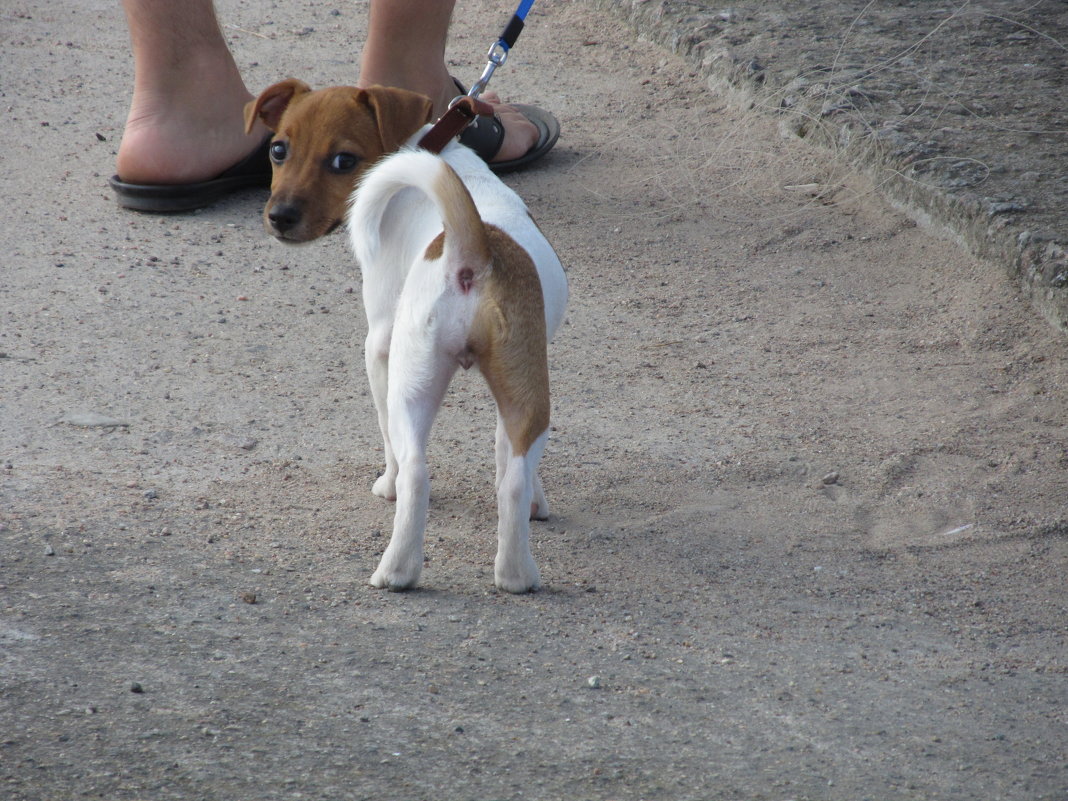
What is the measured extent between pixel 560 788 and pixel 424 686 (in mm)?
402

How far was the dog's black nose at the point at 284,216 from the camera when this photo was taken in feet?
9.97

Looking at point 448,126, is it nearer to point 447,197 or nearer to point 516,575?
point 447,197

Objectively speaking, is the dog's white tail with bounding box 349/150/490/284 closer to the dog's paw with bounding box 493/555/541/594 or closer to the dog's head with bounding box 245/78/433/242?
the dog's head with bounding box 245/78/433/242

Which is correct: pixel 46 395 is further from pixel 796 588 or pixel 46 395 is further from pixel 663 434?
pixel 796 588

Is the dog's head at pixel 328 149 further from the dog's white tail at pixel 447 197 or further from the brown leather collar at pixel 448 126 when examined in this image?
the dog's white tail at pixel 447 197

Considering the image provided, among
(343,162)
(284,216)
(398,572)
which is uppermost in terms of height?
(343,162)

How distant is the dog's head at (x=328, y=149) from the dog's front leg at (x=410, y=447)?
60 cm

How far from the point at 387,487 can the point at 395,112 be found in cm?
104

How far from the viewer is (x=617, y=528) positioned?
10.0 ft

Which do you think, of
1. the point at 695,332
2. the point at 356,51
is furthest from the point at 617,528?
the point at 356,51

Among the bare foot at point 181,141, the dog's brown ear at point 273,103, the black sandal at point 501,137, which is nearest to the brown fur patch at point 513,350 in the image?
the dog's brown ear at point 273,103

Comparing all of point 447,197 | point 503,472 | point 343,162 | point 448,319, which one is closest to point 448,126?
point 343,162

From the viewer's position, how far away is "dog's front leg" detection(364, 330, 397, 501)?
9.70 feet

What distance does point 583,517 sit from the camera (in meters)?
3.15
